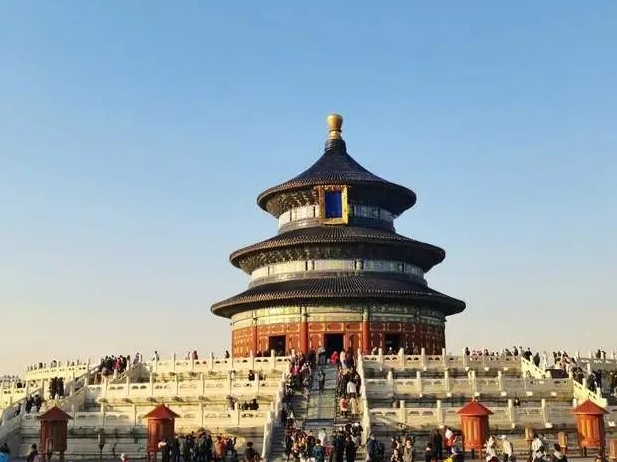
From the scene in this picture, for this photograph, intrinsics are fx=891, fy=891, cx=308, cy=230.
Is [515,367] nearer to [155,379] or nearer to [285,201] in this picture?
[155,379]

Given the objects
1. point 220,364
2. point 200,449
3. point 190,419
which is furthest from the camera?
point 220,364

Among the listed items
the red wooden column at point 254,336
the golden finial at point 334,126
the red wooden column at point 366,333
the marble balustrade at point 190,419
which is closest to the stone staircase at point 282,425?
the marble balustrade at point 190,419

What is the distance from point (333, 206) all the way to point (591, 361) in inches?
763

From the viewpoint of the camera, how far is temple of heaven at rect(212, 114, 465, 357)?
52625mm

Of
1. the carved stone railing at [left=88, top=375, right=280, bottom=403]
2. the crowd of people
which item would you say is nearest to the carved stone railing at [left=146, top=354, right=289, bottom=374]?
the carved stone railing at [left=88, top=375, right=280, bottom=403]

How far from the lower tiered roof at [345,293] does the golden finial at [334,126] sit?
526 inches

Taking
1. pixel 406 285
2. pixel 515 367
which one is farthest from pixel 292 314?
pixel 515 367

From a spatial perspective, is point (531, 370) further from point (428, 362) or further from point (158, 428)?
point (158, 428)

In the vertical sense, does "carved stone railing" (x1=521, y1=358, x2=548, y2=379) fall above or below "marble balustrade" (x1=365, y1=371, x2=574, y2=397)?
above

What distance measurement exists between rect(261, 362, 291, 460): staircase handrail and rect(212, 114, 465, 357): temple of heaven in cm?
1717

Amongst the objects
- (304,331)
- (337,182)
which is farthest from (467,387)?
(337,182)

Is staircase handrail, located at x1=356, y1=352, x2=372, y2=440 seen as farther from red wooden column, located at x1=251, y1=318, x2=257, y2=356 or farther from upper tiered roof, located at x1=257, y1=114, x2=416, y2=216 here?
upper tiered roof, located at x1=257, y1=114, x2=416, y2=216

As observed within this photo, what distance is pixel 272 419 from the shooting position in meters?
30.5

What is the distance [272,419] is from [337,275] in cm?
2446
